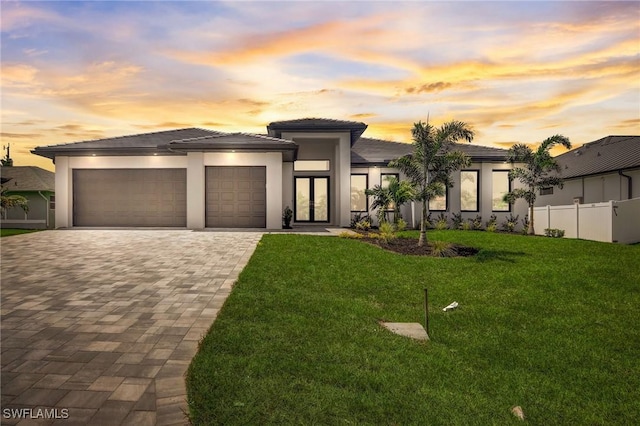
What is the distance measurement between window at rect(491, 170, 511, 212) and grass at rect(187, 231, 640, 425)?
442 inches

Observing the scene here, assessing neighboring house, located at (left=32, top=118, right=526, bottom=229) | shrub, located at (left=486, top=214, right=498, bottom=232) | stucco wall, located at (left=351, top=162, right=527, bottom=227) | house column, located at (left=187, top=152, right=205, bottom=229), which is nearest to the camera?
house column, located at (left=187, top=152, right=205, bottom=229)

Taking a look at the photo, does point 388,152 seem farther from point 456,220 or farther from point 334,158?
point 456,220

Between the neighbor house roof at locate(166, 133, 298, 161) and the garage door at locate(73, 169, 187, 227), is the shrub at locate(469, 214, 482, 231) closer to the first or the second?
the neighbor house roof at locate(166, 133, 298, 161)

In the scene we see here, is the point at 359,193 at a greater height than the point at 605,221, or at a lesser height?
greater

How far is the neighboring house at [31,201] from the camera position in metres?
22.2

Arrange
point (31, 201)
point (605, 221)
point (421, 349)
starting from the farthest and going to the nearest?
1. point (31, 201)
2. point (605, 221)
3. point (421, 349)

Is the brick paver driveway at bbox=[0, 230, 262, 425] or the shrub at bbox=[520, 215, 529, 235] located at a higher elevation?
the shrub at bbox=[520, 215, 529, 235]

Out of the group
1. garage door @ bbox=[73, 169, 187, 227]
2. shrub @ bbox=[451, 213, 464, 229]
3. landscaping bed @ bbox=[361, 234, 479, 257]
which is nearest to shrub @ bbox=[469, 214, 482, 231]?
shrub @ bbox=[451, 213, 464, 229]

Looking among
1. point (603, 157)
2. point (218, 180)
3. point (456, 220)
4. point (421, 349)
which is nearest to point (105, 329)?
point (421, 349)

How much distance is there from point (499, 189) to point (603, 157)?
→ 6.98m

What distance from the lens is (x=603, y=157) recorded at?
66.4 ft

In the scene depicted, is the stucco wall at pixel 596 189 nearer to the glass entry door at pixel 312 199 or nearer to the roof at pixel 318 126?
the roof at pixel 318 126

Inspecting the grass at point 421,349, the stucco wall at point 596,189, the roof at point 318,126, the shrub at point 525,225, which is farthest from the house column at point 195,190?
the stucco wall at point 596,189

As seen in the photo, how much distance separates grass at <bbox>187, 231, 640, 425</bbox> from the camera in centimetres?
292
